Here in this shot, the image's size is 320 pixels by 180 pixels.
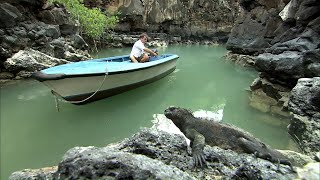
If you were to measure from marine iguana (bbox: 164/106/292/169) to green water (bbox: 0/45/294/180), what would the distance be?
2.42m

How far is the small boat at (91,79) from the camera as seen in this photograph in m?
6.91

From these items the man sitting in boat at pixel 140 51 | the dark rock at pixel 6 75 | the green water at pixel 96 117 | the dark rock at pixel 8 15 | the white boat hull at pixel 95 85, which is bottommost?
the green water at pixel 96 117

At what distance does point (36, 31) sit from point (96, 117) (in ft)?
22.5

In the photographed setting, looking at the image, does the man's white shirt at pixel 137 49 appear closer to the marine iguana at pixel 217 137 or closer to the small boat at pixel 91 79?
the small boat at pixel 91 79

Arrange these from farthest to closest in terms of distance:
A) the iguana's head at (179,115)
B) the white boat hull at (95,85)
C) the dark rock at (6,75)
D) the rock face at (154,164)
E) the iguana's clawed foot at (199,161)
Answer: the dark rock at (6,75), the white boat hull at (95,85), the iguana's head at (179,115), the iguana's clawed foot at (199,161), the rock face at (154,164)

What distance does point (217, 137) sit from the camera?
11.8 ft

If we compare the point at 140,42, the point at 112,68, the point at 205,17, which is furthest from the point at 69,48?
→ the point at 205,17

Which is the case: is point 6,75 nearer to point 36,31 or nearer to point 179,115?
point 36,31

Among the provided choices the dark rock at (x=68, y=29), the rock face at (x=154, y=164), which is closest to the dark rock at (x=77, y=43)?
the dark rock at (x=68, y=29)

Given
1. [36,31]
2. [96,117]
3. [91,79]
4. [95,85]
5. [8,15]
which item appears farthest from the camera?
[36,31]

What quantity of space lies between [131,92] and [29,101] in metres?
2.96

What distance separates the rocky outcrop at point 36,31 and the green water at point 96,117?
1.82 m

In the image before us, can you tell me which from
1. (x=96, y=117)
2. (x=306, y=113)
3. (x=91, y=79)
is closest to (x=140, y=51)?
(x=91, y=79)

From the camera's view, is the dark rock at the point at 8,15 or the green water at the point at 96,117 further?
the dark rock at the point at 8,15
